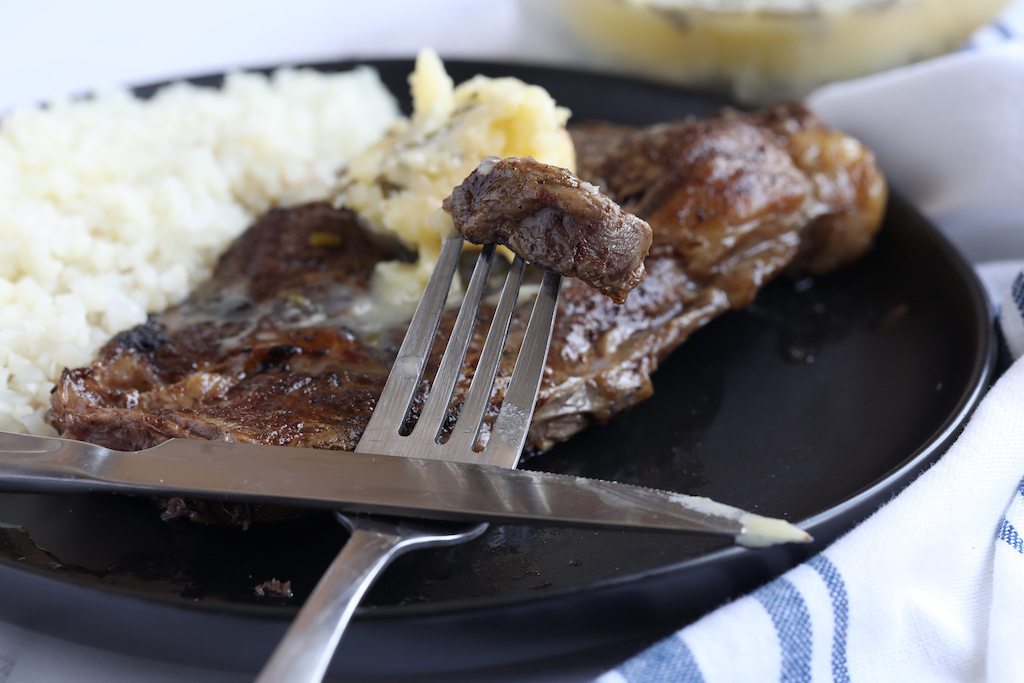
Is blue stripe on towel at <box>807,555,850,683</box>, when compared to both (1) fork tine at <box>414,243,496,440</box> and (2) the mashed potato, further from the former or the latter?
(2) the mashed potato

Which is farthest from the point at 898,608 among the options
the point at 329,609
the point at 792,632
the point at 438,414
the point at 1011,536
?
the point at 329,609

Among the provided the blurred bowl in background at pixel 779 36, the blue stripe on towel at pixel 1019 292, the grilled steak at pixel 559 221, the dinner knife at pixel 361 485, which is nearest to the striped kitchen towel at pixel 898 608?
the dinner knife at pixel 361 485

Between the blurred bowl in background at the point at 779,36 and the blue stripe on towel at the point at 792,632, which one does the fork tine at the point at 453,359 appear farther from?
the blurred bowl in background at the point at 779,36

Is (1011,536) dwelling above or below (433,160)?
below

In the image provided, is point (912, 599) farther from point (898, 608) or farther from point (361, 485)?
point (361, 485)

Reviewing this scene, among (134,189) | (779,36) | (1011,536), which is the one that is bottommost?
(1011,536)

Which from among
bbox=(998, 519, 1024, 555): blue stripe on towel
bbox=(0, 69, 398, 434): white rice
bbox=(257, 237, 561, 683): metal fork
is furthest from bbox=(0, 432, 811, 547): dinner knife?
bbox=(998, 519, 1024, 555): blue stripe on towel
